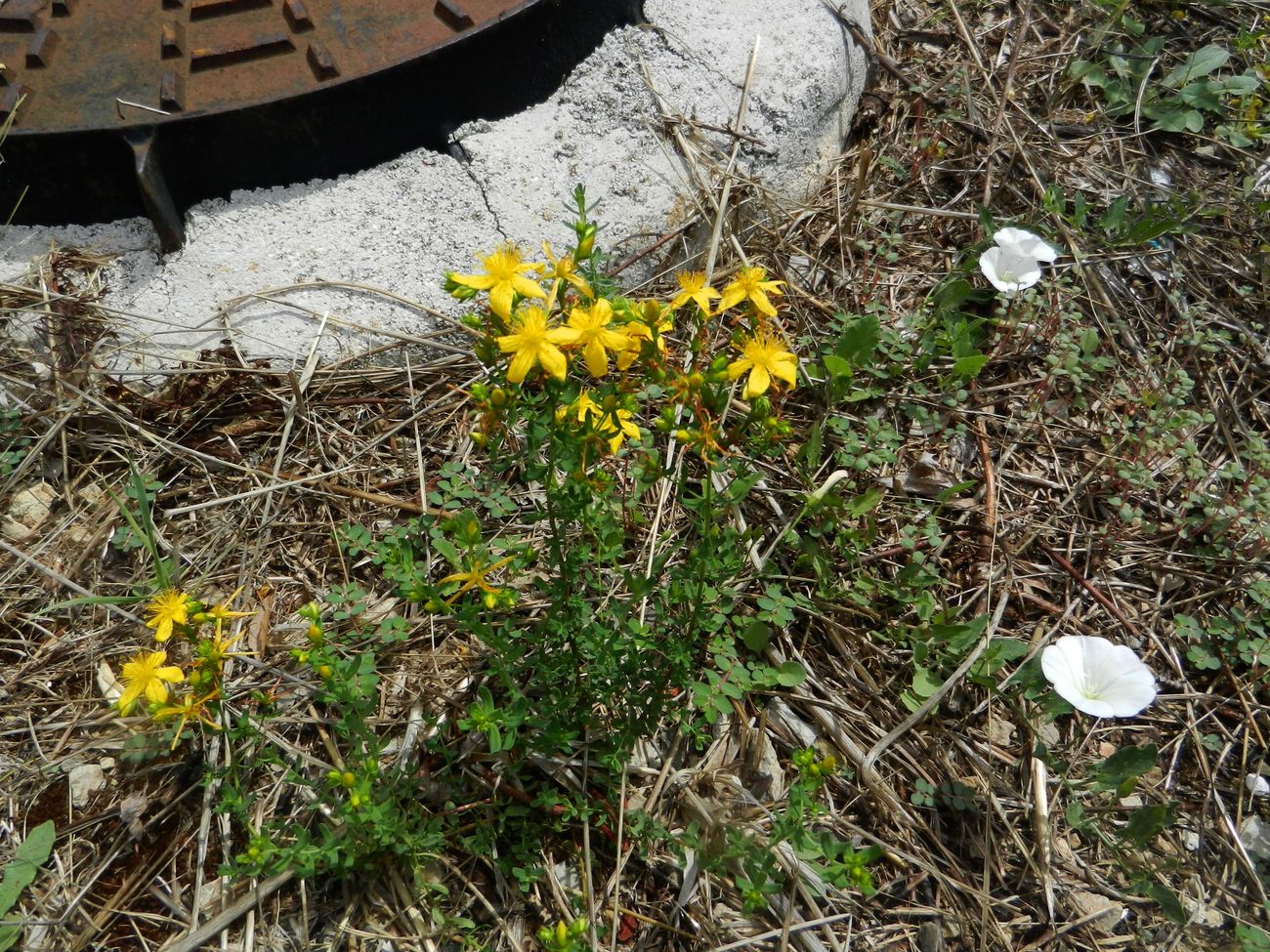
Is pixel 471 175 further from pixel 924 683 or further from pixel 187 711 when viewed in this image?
pixel 924 683

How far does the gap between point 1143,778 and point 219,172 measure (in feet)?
7.95

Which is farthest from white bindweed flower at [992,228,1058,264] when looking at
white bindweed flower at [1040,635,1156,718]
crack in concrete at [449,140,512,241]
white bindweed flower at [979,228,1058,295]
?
crack in concrete at [449,140,512,241]

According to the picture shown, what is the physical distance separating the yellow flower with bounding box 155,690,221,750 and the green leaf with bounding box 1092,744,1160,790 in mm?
1657

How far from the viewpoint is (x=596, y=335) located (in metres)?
1.42

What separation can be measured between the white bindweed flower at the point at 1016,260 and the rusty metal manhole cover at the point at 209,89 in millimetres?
1296

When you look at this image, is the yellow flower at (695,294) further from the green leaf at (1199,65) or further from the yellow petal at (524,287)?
the green leaf at (1199,65)

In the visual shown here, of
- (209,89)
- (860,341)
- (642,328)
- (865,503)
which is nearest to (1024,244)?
(860,341)

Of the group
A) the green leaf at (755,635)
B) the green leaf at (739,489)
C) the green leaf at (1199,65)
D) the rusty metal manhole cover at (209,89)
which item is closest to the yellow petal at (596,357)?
the green leaf at (739,489)

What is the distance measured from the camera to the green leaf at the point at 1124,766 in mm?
1829

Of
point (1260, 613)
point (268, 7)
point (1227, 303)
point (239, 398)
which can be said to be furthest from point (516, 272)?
point (1227, 303)

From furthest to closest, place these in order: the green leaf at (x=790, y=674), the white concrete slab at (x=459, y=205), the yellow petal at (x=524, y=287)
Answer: the white concrete slab at (x=459, y=205) < the green leaf at (x=790, y=674) < the yellow petal at (x=524, y=287)

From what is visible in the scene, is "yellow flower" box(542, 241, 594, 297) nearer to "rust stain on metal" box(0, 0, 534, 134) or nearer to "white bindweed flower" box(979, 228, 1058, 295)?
"rust stain on metal" box(0, 0, 534, 134)

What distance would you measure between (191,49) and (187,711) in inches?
57.5

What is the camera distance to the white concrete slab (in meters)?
2.15
